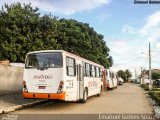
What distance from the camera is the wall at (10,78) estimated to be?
72.6 ft

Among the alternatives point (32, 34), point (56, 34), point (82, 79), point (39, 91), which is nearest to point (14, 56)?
point (32, 34)

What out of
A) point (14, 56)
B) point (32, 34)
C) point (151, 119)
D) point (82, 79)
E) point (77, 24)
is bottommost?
point (151, 119)

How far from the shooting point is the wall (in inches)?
871

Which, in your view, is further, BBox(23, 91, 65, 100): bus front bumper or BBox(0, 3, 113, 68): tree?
BBox(0, 3, 113, 68): tree

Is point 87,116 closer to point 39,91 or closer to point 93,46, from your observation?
point 39,91

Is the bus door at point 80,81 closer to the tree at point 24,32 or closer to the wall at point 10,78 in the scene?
the wall at point 10,78

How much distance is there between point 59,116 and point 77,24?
45.6m

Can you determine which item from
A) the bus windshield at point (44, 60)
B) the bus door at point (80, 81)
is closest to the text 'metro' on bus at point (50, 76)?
the bus windshield at point (44, 60)

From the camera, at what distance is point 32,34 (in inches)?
1549

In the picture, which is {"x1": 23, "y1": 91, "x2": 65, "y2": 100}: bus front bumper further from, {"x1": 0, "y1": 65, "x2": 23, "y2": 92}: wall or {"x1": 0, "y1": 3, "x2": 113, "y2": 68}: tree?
{"x1": 0, "y1": 3, "x2": 113, "y2": 68}: tree

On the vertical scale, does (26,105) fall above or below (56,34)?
below

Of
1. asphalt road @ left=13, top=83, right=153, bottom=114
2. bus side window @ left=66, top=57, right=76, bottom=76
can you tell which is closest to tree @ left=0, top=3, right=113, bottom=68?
asphalt road @ left=13, top=83, right=153, bottom=114

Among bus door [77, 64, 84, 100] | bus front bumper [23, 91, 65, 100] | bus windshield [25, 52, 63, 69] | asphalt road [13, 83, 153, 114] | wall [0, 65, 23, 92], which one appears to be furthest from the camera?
wall [0, 65, 23, 92]

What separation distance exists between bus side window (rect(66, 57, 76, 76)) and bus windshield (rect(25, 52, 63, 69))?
63 centimetres
